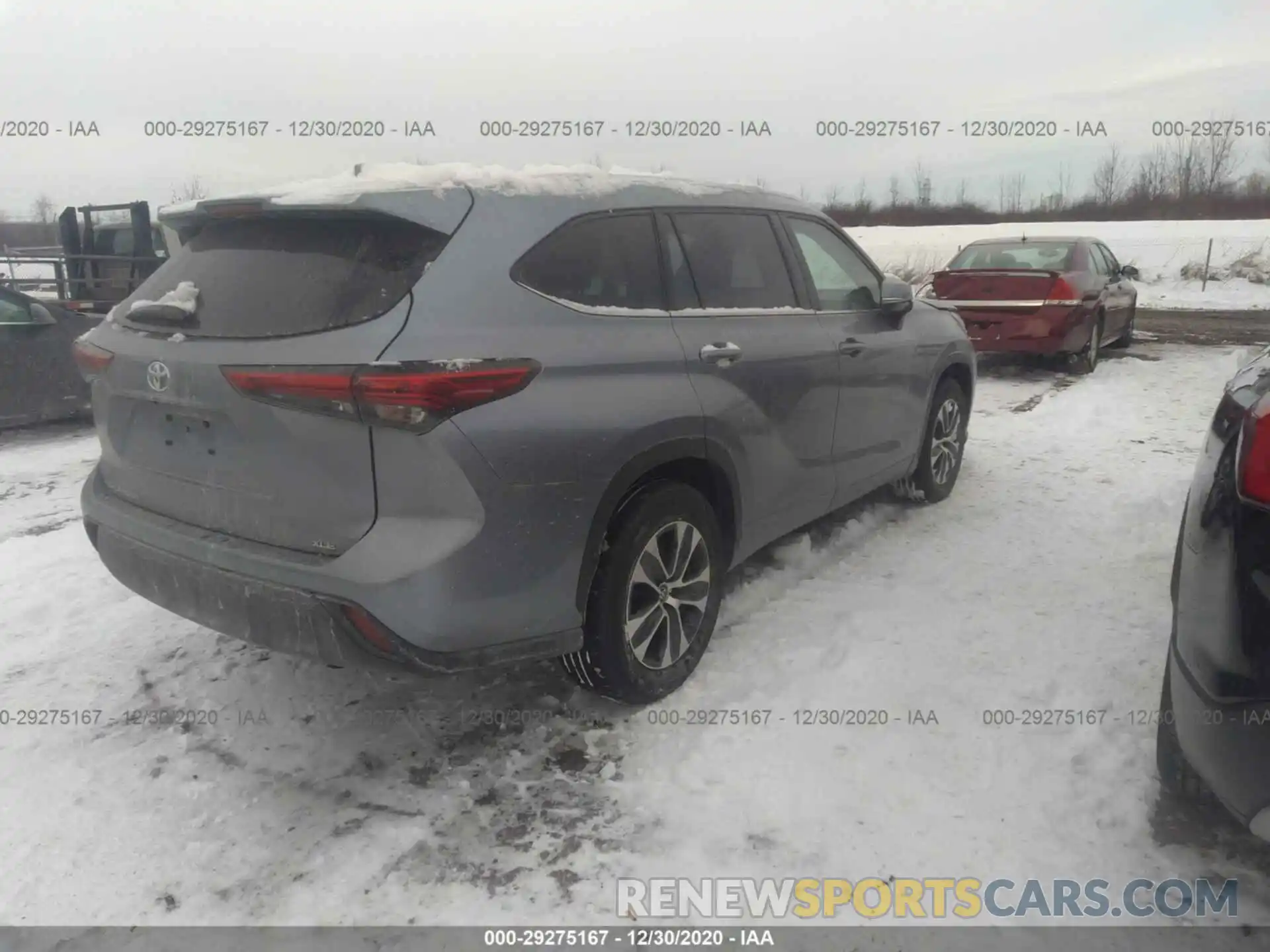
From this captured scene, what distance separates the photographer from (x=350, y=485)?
2.46m

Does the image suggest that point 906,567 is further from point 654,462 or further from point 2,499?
point 2,499

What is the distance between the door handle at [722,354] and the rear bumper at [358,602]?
40.3 inches

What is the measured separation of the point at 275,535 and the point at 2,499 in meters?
4.26

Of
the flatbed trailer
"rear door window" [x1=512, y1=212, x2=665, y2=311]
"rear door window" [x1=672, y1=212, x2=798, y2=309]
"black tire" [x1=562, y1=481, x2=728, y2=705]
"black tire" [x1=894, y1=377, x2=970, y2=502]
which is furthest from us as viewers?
the flatbed trailer

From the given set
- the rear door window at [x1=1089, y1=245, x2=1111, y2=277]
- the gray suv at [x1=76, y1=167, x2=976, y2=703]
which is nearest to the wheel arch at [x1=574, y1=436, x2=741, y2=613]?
the gray suv at [x1=76, y1=167, x2=976, y2=703]

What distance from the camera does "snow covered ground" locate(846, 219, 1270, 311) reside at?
24438 millimetres

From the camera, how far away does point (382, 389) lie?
93.0 inches

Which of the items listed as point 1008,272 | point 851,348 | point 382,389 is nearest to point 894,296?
point 851,348

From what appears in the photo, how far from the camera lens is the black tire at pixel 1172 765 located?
8.57 ft

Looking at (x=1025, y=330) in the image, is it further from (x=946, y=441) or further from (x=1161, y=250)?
(x=1161, y=250)

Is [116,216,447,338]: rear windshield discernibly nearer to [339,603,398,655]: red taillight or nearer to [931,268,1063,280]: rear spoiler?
[339,603,398,655]: red taillight

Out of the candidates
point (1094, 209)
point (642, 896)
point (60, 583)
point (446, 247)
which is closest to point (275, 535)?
point (446, 247)

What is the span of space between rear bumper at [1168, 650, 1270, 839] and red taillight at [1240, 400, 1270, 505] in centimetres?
45

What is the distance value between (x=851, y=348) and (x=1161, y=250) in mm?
33566
